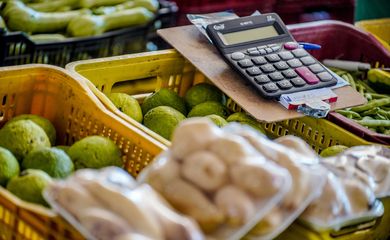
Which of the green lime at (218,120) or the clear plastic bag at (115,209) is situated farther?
the green lime at (218,120)

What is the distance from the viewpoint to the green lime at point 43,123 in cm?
198

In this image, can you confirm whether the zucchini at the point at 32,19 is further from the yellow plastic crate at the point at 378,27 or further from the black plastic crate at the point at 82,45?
the yellow plastic crate at the point at 378,27

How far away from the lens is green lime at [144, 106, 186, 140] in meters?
2.07

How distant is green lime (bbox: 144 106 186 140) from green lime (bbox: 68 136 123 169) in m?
0.25

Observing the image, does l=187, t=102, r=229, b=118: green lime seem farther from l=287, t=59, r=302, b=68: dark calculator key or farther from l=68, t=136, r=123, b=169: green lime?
l=68, t=136, r=123, b=169: green lime

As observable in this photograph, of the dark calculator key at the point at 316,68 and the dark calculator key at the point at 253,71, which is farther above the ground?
the dark calculator key at the point at 253,71

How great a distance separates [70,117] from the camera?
2059mm

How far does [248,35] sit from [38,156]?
869mm

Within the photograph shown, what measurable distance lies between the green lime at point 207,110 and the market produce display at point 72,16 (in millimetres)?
798

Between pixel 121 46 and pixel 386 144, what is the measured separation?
48.9 inches

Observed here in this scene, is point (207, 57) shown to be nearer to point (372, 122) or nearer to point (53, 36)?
point (372, 122)

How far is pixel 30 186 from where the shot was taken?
1579 millimetres

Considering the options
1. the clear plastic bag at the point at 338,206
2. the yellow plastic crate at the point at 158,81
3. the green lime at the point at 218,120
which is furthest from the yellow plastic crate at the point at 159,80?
the clear plastic bag at the point at 338,206

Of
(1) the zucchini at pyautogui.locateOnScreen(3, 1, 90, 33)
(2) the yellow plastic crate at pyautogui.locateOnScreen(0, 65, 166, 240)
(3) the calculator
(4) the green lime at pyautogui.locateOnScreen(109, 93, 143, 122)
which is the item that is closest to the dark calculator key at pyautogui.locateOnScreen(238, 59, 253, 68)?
(3) the calculator
